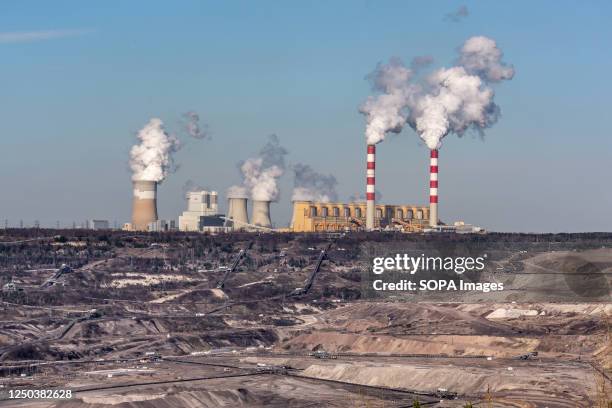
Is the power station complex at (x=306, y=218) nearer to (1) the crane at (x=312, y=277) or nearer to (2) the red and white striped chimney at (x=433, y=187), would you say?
(2) the red and white striped chimney at (x=433, y=187)

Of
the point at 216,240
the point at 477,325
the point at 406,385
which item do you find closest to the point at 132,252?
the point at 216,240

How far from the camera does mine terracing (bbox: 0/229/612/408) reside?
61.3 metres

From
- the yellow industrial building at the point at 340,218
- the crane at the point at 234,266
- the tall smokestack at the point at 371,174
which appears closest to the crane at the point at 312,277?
the crane at the point at 234,266

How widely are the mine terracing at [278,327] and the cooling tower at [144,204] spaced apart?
7279mm

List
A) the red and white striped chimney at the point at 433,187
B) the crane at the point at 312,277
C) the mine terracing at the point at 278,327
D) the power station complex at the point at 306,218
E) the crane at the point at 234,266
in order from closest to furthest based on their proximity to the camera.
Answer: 1. the mine terracing at the point at 278,327
2. the crane at the point at 312,277
3. the crane at the point at 234,266
4. the red and white striped chimney at the point at 433,187
5. the power station complex at the point at 306,218

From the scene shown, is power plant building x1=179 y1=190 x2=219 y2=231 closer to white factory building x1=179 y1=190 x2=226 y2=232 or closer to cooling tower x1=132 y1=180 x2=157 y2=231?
white factory building x1=179 y1=190 x2=226 y2=232

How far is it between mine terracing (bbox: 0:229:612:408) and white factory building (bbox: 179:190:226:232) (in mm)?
18203

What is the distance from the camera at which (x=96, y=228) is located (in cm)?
17425

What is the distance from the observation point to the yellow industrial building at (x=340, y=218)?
166375 millimetres

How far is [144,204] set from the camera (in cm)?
15288

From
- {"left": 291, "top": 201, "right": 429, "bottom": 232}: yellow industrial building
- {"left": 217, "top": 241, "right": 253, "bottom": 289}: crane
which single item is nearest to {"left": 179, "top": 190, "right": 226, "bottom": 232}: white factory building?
{"left": 291, "top": 201, "right": 429, "bottom": 232}: yellow industrial building

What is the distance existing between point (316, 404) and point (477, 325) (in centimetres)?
3240

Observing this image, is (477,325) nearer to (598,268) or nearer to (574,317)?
(574,317)

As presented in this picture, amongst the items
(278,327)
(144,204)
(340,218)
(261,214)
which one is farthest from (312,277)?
(261,214)
